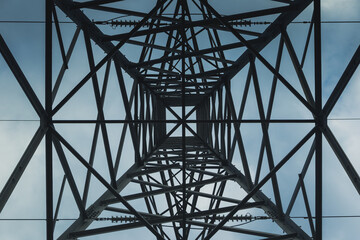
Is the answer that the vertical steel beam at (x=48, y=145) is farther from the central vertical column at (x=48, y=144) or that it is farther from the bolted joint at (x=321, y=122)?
the bolted joint at (x=321, y=122)

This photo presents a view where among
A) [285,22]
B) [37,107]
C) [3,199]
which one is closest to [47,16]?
[37,107]

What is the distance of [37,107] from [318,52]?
6.28m

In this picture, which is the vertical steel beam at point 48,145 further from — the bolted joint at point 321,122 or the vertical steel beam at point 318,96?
the bolted joint at point 321,122

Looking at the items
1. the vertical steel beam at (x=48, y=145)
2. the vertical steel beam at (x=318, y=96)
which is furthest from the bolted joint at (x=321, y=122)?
the vertical steel beam at (x=48, y=145)

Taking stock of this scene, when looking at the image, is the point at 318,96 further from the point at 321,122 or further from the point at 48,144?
the point at 48,144

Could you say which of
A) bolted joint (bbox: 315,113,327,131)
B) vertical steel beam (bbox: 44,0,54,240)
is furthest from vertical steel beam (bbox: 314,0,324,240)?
vertical steel beam (bbox: 44,0,54,240)

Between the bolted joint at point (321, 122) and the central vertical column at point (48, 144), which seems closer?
the central vertical column at point (48, 144)

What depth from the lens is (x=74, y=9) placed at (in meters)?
9.87

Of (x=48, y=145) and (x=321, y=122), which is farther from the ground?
(x=48, y=145)

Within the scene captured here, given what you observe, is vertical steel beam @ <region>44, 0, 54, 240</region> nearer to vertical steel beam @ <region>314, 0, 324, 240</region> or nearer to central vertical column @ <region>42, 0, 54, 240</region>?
central vertical column @ <region>42, 0, 54, 240</region>

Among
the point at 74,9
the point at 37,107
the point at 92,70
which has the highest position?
the point at 74,9

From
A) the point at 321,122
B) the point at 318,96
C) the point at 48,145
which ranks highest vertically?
the point at 318,96

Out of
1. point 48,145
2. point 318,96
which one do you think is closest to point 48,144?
point 48,145

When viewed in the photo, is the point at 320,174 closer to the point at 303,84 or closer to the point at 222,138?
the point at 303,84
